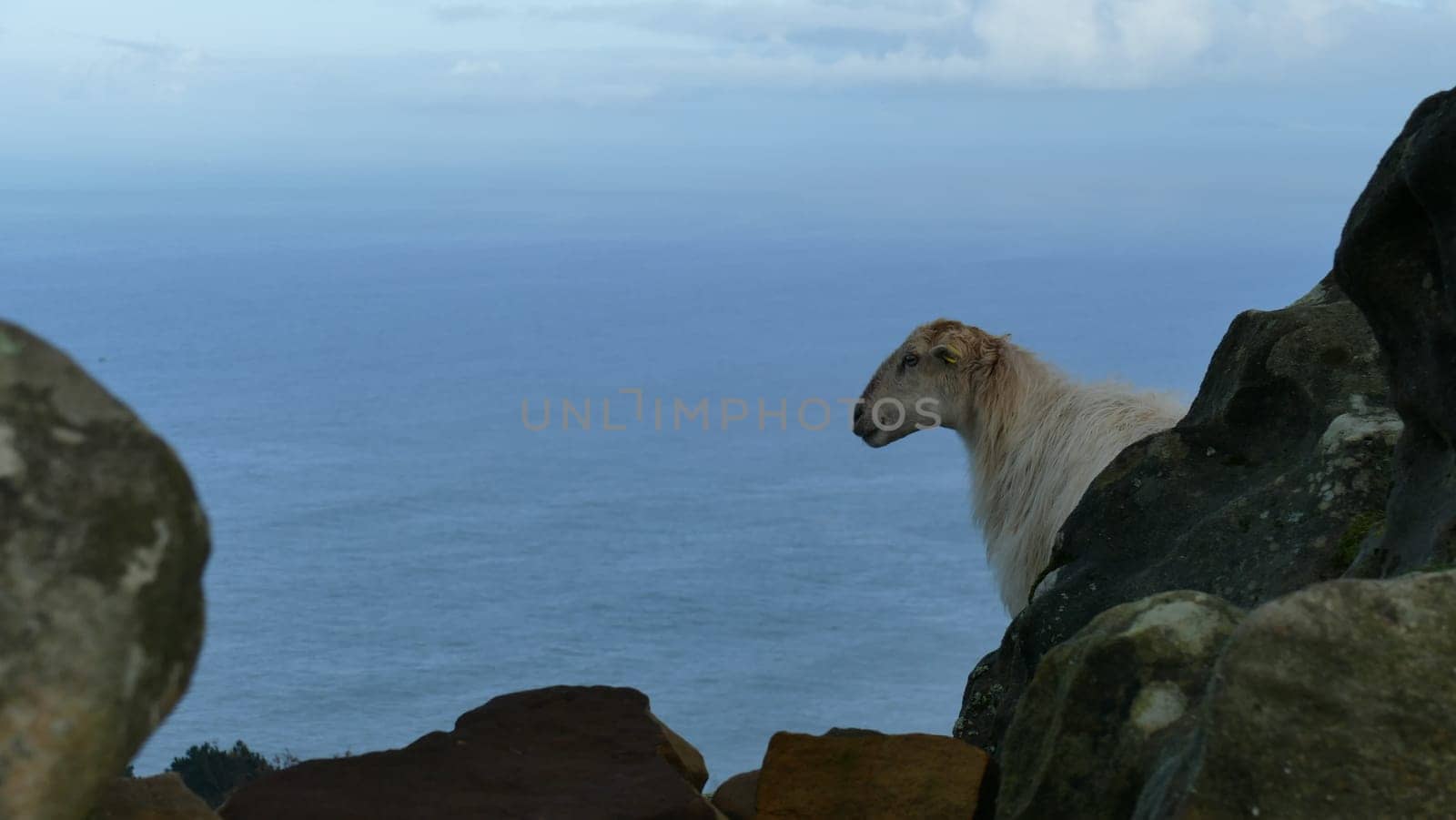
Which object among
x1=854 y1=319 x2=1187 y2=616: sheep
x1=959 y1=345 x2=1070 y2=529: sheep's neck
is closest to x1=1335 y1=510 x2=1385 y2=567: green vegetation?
x1=854 y1=319 x2=1187 y2=616: sheep

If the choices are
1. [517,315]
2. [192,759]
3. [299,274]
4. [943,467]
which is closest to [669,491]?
[943,467]

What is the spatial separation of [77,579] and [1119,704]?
2019mm

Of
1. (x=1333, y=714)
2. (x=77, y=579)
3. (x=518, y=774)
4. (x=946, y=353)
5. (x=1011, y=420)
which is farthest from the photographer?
(x=946, y=353)

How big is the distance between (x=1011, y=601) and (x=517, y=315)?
282 ft

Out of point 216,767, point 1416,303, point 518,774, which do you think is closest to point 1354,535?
point 1416,303

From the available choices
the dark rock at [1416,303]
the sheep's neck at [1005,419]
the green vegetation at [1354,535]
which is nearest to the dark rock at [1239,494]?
the green vegetation at [1354,535]

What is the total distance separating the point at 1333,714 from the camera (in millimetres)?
2586

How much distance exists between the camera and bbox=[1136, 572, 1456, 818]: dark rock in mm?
2543

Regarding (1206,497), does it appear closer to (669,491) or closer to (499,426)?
(669,491)

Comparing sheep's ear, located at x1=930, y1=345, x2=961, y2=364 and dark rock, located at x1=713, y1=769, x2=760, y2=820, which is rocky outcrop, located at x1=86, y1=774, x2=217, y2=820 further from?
sheep's ear, located at x1=930, y1=345, x2=961, y2=364

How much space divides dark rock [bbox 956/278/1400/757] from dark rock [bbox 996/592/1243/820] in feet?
3.79

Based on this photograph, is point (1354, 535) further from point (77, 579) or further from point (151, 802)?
point (77, 579)

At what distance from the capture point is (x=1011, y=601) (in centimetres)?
879

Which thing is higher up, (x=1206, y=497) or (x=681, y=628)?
(x=1206, y=497)
